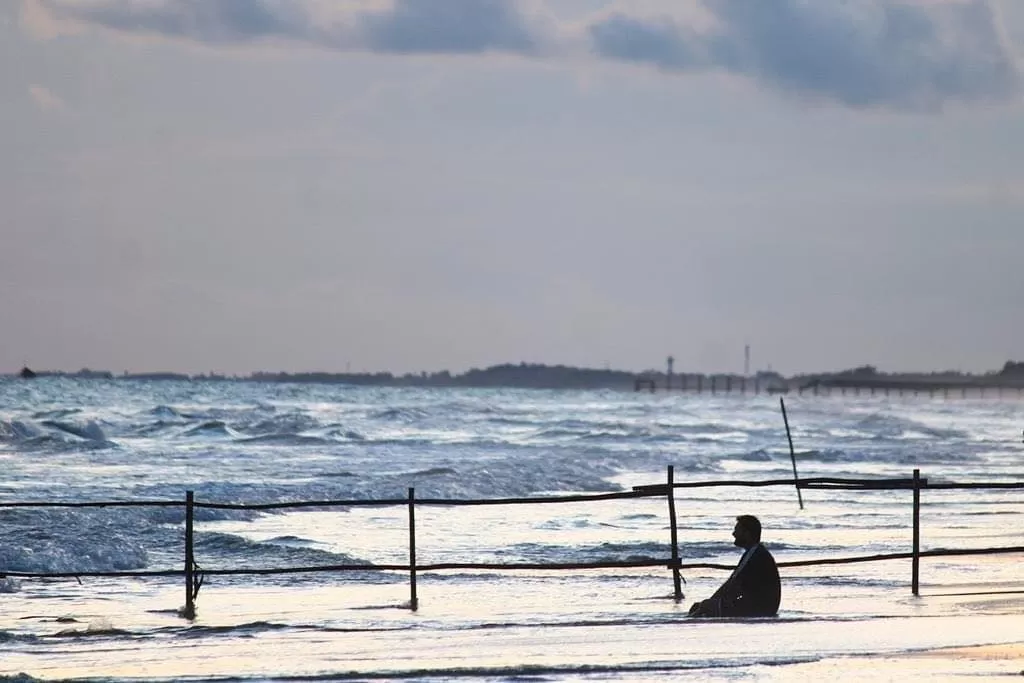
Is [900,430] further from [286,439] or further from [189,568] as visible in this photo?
[189,568]

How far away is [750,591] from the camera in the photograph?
42.0 feet

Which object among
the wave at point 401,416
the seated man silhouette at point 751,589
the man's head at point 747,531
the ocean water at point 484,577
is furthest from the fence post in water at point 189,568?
the wave at point 401,416

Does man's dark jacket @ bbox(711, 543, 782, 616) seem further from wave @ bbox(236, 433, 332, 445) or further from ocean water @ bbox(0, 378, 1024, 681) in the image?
wave @ bbox(236, 433, 332, 445)

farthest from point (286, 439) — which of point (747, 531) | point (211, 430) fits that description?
point (747, 531)

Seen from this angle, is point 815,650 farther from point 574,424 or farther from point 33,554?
point 574,424

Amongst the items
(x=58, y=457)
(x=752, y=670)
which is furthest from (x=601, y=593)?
(x=58, y=457)

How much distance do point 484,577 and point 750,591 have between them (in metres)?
4.86

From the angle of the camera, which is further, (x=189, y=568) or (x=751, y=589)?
(x=189, y=568)

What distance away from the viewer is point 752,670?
10086 mm

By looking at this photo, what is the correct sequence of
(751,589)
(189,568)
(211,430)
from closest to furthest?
(751,589) → (189,568) → (211,430)

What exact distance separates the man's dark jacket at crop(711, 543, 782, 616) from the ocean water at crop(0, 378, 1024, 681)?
23 cm

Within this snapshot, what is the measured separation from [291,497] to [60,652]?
1933 centimetres

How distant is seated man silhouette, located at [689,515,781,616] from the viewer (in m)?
12.7

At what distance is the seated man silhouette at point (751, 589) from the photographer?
500 inches
